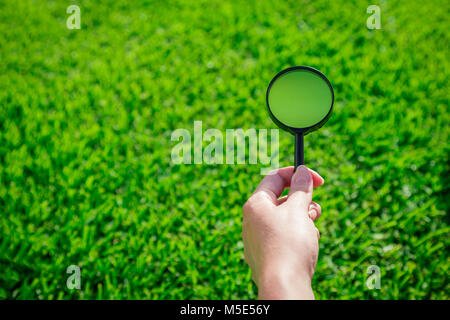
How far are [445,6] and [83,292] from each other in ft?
17.9

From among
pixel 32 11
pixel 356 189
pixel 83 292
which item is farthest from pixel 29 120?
pixel 356 189

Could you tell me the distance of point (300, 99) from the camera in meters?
1.91

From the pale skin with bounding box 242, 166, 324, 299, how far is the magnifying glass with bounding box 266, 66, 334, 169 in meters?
0.33

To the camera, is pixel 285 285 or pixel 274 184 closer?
pixel 285 285

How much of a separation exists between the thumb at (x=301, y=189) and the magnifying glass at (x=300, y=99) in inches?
9.9

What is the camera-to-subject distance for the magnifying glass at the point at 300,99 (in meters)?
1.86

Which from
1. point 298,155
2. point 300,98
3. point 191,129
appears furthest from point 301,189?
point 191,129

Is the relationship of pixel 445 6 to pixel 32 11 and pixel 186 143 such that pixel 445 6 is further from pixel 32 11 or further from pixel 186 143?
pixel 32 11

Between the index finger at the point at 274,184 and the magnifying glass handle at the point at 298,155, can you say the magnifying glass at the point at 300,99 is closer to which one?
the magnifying glass handle at the point at 298,155

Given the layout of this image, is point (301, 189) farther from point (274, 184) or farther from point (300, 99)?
point (300, 99)

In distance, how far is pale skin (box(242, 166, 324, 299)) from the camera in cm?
136

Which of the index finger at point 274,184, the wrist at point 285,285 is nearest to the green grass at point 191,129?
the index finger at point 274,184

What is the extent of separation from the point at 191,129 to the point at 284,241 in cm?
199

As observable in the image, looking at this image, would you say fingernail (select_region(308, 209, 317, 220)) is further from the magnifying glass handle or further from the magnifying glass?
the magnifying glass
